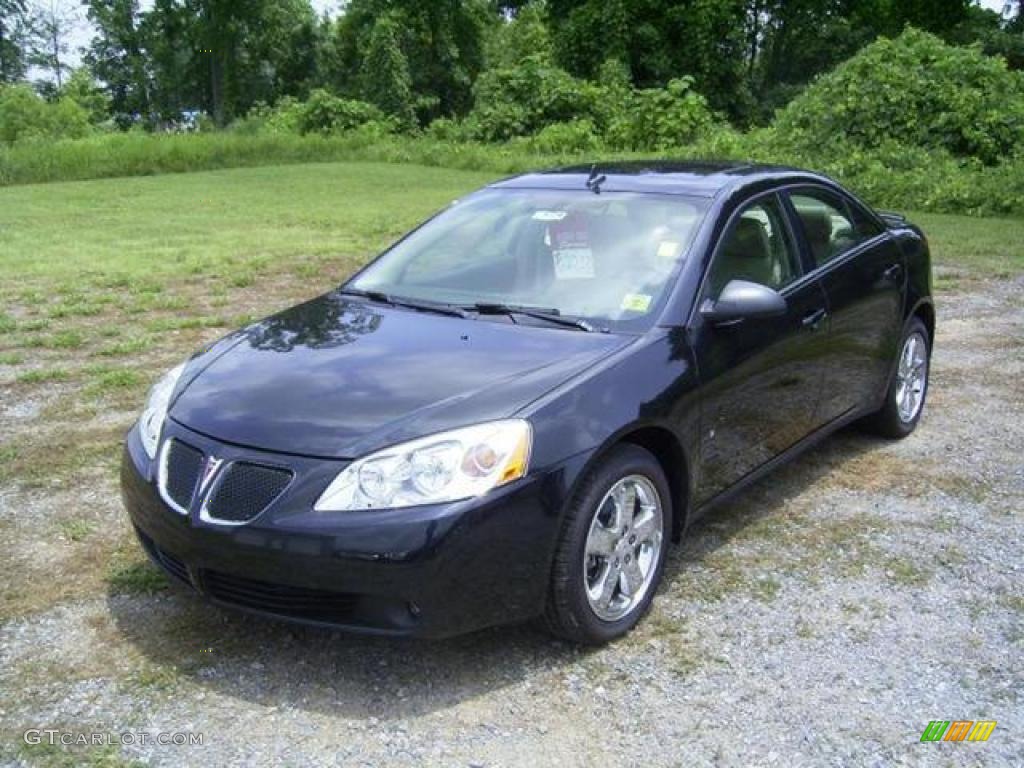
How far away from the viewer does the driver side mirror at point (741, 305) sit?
13.7 ft

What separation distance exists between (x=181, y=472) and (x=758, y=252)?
8.45ft

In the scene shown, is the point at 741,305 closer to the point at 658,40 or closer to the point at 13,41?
the point at 658,40

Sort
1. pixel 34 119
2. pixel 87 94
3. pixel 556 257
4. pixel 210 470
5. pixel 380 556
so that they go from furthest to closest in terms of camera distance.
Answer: pixel 87 94 < pixel 34 119 < pixel 556 257 < pixel 210 470 < pixel 380 556

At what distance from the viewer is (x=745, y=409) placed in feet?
14.4

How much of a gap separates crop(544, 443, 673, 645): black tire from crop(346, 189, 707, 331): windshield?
Answer: 1.98ft

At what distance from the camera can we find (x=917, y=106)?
20062 mm

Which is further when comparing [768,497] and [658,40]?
[658,40]

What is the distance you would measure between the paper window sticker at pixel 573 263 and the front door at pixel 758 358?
0.49 metres

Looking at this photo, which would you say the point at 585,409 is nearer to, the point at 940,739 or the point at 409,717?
the point at 409,717

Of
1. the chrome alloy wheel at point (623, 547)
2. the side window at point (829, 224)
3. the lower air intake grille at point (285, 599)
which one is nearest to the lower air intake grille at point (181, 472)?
the lower air intake grille at point (285, 599)

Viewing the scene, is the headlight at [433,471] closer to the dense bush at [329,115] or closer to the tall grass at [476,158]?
the tall grass at [476,158]

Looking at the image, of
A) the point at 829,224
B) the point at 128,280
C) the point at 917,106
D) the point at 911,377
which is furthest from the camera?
the point at 917,106

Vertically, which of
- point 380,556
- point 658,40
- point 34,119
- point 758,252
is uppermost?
point 658,40

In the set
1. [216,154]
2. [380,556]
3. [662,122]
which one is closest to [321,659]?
[380,556]
